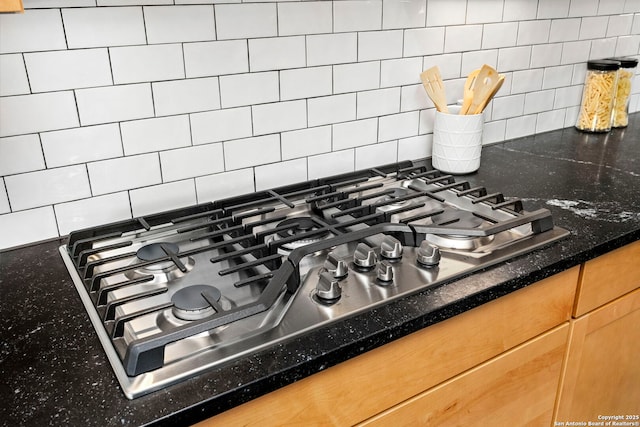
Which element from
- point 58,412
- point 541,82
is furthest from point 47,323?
point 541,82

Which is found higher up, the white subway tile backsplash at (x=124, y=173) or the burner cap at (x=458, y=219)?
the white subway tile backsplash at (x=124, y=173)

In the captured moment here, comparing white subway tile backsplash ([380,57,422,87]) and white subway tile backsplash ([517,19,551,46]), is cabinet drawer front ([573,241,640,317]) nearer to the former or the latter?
white subway tile backsplash ([380,57,422,87])

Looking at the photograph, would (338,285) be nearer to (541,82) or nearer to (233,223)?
(233,223)

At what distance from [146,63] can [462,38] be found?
925 millimetres

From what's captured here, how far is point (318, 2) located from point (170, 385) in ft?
3.14

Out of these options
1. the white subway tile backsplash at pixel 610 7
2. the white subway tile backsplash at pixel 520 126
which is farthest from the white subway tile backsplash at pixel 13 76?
the white subway tile backsplash at pixel 610 7

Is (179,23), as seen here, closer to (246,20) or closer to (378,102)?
(246,20)

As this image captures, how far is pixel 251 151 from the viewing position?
4.28 feet

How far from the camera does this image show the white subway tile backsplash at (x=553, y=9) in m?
1.72

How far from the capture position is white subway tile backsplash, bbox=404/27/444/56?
1.46 metres

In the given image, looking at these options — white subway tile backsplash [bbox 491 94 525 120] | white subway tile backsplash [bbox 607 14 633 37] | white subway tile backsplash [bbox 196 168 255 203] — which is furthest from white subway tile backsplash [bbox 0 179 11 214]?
white subway tile backsplash [bbox 607 14 633 37]

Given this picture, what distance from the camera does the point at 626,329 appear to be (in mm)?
1270

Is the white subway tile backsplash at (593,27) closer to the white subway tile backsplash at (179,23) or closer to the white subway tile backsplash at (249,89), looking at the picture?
the white subway tile backsplash at (249,89)

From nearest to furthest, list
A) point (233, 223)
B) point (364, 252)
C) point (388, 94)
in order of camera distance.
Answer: point (364, 252)
point (233, 223)
point (388, 94)
